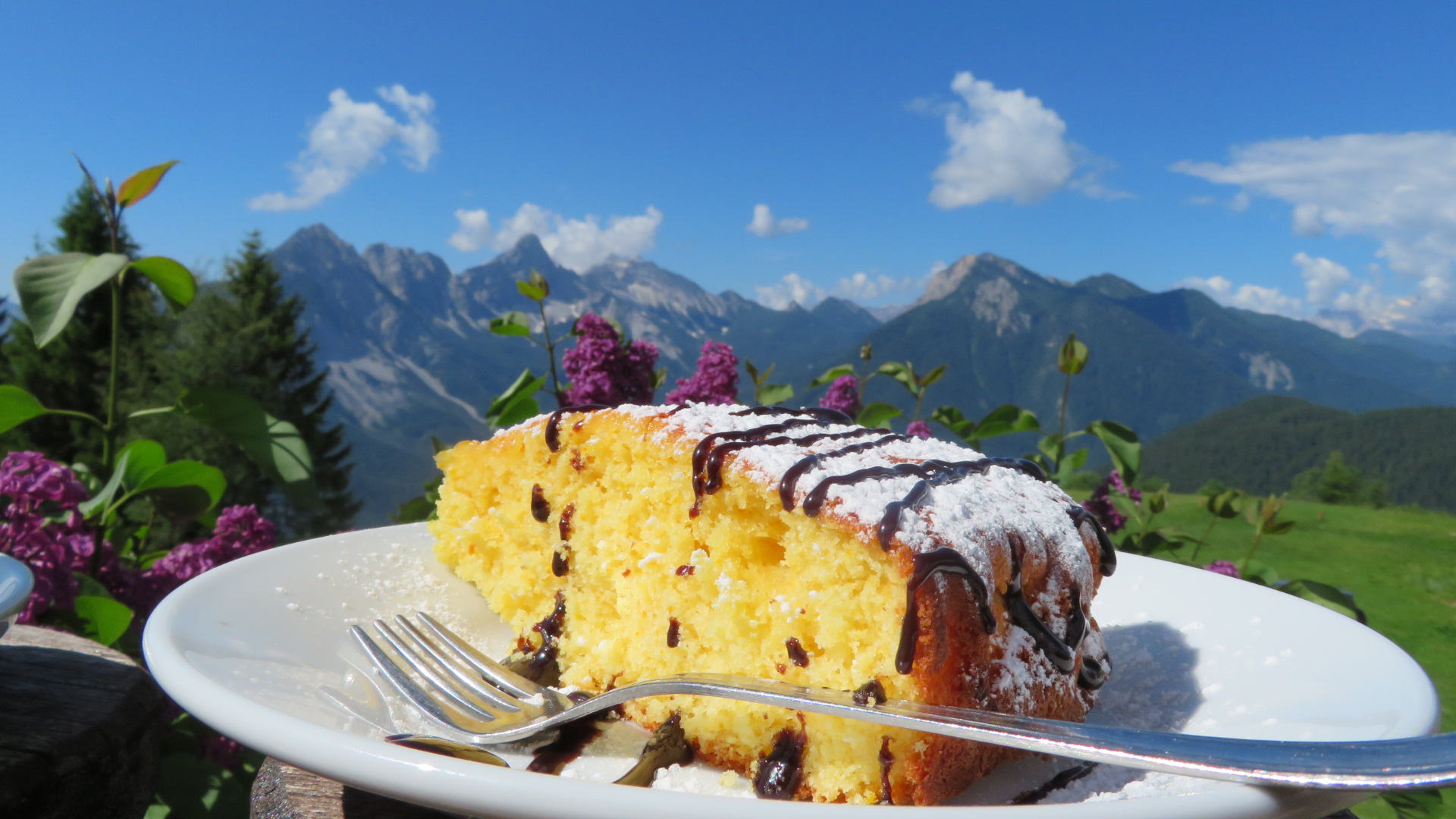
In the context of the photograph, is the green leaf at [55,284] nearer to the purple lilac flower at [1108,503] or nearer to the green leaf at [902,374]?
the green leaf at [902,374]

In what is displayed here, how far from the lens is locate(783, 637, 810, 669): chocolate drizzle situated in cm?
124

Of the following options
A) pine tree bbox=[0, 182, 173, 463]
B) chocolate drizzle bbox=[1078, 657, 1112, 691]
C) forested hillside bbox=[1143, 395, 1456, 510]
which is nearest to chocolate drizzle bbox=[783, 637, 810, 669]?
chocolate drizzle bbox=[1078, 657, 1112, 691]

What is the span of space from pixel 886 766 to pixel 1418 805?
1372 millimetres

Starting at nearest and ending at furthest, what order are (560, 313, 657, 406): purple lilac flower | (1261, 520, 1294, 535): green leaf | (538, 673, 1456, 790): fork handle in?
(538, 673, 1456, 790): fork handle → (1261, 520, 1294, 535): green leaf → (560, 313, 657, 406): purple lilac flower

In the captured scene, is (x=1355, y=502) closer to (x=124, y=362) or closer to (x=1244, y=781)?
(x=1244, y=781)

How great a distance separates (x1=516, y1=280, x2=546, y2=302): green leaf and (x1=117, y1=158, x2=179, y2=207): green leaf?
3.35 feet

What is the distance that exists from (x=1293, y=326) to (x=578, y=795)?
20059 millimetres

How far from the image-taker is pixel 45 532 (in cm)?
187

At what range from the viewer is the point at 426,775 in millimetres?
745

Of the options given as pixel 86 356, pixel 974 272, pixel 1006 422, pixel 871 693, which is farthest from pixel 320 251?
pixel 871 693

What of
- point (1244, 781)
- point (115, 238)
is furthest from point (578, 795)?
point (115, 238)

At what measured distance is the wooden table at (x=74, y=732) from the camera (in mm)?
1232

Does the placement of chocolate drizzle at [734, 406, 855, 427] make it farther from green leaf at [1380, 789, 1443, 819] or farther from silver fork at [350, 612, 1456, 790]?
green leaf at [1380, 789, 1443, 819]

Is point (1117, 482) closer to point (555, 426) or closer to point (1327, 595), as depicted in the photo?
point (1327, 595)
